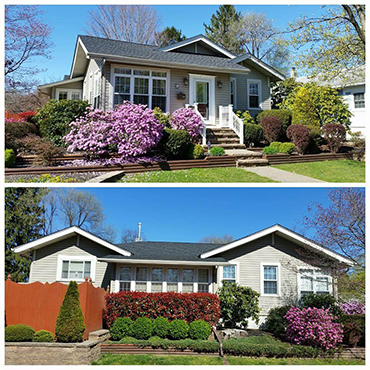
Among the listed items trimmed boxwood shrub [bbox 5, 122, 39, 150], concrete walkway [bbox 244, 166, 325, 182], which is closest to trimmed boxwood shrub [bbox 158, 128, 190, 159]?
concrete walkway [bbox 244, 166, 325, 182]

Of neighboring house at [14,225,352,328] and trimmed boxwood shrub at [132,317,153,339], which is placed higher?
neighboring house at [14,225,352,328]

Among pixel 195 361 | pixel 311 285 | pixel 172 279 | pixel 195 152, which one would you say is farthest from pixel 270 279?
pixel 195 361

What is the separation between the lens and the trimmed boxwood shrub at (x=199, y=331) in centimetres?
973

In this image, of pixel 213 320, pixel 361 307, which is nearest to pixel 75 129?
pixel 213 320

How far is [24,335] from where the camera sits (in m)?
8.10

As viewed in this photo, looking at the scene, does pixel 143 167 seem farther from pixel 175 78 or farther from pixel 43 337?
pixel 175 78

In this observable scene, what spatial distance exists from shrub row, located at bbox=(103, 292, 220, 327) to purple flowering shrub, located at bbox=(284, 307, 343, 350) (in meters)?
2.32

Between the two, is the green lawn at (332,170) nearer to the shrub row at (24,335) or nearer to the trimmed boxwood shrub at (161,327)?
the trimmed boxwood shrub at (161,327)

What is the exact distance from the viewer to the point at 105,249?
507 inches

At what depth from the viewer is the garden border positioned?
34.3ft

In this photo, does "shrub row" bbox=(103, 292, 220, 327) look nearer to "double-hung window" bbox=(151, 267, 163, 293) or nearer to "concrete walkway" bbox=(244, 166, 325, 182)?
"double-hung window" bbox=(151, 267, 163, 293)

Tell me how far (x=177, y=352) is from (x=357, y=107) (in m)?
20.8

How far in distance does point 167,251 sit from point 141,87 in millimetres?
7282

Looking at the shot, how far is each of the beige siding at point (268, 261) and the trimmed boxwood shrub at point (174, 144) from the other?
4.02 m
